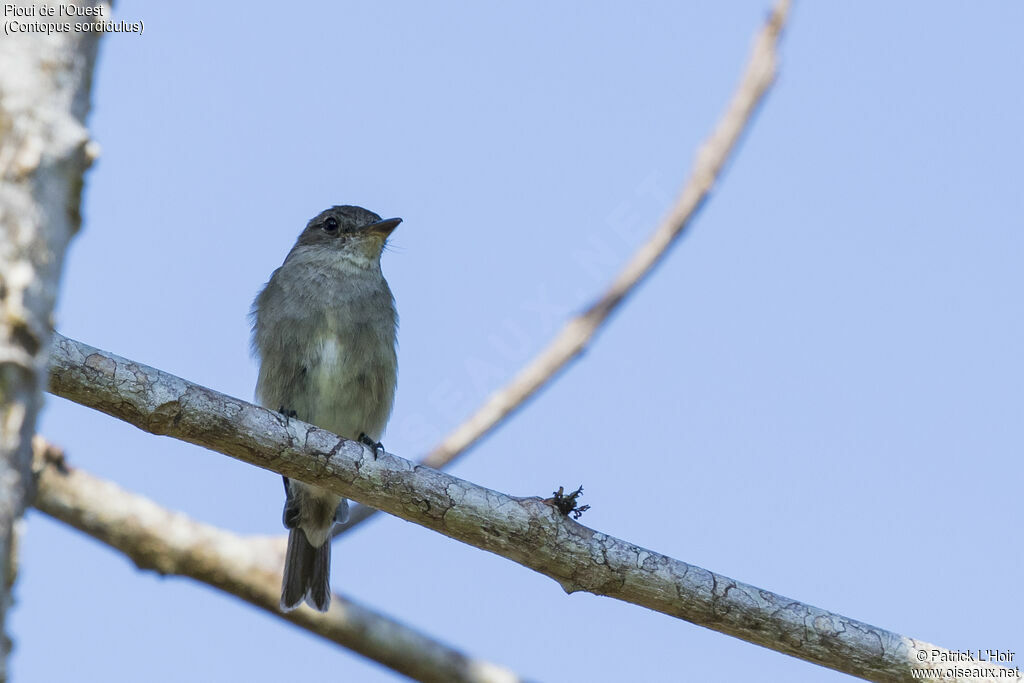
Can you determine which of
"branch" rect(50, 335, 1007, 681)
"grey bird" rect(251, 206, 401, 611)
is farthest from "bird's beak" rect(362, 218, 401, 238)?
"branch" rect(50, 335, 1007, 681)

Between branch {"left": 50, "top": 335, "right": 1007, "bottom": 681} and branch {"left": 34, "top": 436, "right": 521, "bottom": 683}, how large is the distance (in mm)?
1879

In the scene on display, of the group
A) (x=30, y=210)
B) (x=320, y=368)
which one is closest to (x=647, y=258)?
(x=320, y=368)

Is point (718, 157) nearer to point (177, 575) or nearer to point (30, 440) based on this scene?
point (177, 575)

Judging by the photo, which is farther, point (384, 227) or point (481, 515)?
point (384, 227)

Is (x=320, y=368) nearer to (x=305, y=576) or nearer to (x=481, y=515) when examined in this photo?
(x=305, y=576)

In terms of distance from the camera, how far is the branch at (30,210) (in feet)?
Result: 5.55

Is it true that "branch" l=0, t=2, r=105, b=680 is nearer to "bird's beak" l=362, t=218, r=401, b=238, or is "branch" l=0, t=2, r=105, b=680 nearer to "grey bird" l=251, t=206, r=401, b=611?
"grey bird" l=251, t=206, r=401, b=611

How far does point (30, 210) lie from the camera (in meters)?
1.78

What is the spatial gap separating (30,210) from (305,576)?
4493 mm

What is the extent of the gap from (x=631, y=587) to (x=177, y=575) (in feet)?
9.74

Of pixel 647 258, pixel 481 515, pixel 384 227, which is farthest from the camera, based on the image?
pixel 384 227

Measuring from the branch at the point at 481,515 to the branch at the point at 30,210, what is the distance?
6.82 feet

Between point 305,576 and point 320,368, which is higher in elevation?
point 320,368

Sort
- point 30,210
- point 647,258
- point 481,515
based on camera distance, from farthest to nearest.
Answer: point 647,258 → point 481,515 → point 30,210
